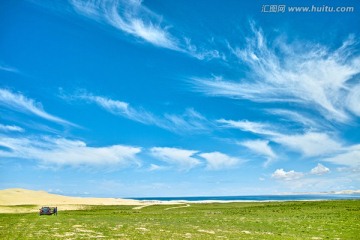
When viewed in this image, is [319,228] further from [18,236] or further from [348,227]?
[18,236]

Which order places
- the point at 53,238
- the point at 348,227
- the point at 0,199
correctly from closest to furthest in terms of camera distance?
the point at 53,238 < the point at 348,227 < the point at 0,199

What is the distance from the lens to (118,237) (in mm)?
35219

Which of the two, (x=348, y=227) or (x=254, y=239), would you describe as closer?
(x=254, y=239)

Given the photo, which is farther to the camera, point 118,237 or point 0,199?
point 0,199

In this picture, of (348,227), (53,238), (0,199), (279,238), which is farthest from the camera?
(0,199)

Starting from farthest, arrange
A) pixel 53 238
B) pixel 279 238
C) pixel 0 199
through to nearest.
A: 1. pixel 0 199
2. pixel 279 238
3. pixel 53 238

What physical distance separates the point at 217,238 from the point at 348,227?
71.2 ft

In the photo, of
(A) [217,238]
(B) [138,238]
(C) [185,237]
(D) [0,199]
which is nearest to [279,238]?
(A) [217,238]

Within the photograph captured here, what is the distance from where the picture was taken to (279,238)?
35.8 m

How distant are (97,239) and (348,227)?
33.9 m

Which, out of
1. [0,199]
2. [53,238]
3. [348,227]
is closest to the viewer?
[53,238]

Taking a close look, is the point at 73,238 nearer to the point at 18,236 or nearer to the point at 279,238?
the point at 18,236

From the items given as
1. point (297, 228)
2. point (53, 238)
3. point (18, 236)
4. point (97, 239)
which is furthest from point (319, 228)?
point (18, 236)

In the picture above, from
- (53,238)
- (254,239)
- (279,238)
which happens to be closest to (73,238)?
(53,238)
